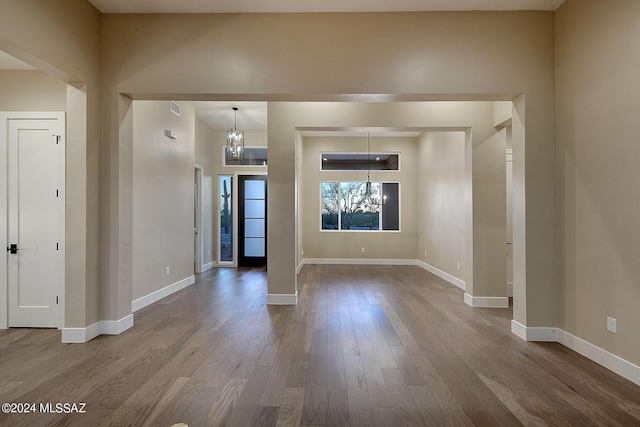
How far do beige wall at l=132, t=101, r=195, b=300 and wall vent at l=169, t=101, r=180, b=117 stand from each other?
0.08m

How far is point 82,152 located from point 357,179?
6564 millimetres

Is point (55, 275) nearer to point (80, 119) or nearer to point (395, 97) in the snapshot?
point (80, 119)

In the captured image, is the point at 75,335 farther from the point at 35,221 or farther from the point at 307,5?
the point at 307,5

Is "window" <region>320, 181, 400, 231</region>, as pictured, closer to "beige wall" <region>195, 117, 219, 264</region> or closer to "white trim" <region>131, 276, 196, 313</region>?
"beige wall" <region>195, 117, 219, 264</region>

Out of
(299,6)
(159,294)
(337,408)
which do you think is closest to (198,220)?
(159,294)

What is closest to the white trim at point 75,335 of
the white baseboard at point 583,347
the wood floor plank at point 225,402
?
the wood floor plank at point 225,402

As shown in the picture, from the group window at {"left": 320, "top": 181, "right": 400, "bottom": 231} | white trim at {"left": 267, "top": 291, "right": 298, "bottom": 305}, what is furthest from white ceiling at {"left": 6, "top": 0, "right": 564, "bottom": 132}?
window at {"left": 320, "top": 181, "right": 400, "bottom": 231}

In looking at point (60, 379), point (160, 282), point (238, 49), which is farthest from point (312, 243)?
point (60, 379)

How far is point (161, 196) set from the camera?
17.0 feet

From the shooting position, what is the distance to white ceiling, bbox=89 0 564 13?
3312 mm

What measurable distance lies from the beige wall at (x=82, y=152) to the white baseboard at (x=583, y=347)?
176 inches

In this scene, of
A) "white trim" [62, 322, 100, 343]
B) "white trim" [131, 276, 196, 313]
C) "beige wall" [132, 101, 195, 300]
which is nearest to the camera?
"white trim" [62, 322, 100, 343]

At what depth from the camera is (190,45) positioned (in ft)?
11.4

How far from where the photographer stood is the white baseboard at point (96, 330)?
3.25 m
